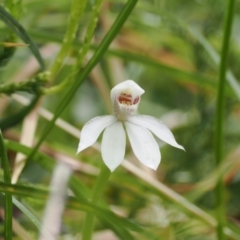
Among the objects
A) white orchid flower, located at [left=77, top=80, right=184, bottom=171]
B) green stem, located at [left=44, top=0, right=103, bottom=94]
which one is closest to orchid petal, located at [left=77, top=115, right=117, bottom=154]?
white orchid flower, located at [left=77, top=80, right=184, bottom=171]

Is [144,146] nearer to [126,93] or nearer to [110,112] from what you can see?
[126,93]

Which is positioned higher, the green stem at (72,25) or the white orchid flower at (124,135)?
the green stem at (72,25)

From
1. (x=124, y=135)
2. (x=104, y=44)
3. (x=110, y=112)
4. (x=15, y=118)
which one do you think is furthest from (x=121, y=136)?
(x=110, y=112)

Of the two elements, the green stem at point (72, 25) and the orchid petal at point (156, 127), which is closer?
the orchid petal at point (156, 127)

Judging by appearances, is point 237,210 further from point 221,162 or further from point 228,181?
point 221,162

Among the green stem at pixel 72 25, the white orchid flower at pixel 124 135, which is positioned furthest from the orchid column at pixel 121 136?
the green stem at pixel 72 25

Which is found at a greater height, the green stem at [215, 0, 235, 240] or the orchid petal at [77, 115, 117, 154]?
the green stem at [215, 0, 235, 240]

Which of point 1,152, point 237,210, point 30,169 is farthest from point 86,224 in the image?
point 237,210

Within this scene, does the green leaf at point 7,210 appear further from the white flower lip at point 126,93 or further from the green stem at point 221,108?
the green stem at point 221,108

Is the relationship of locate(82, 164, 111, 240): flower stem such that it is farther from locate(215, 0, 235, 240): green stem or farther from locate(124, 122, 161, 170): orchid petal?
locate(215, 0, 235, 240): green stem
